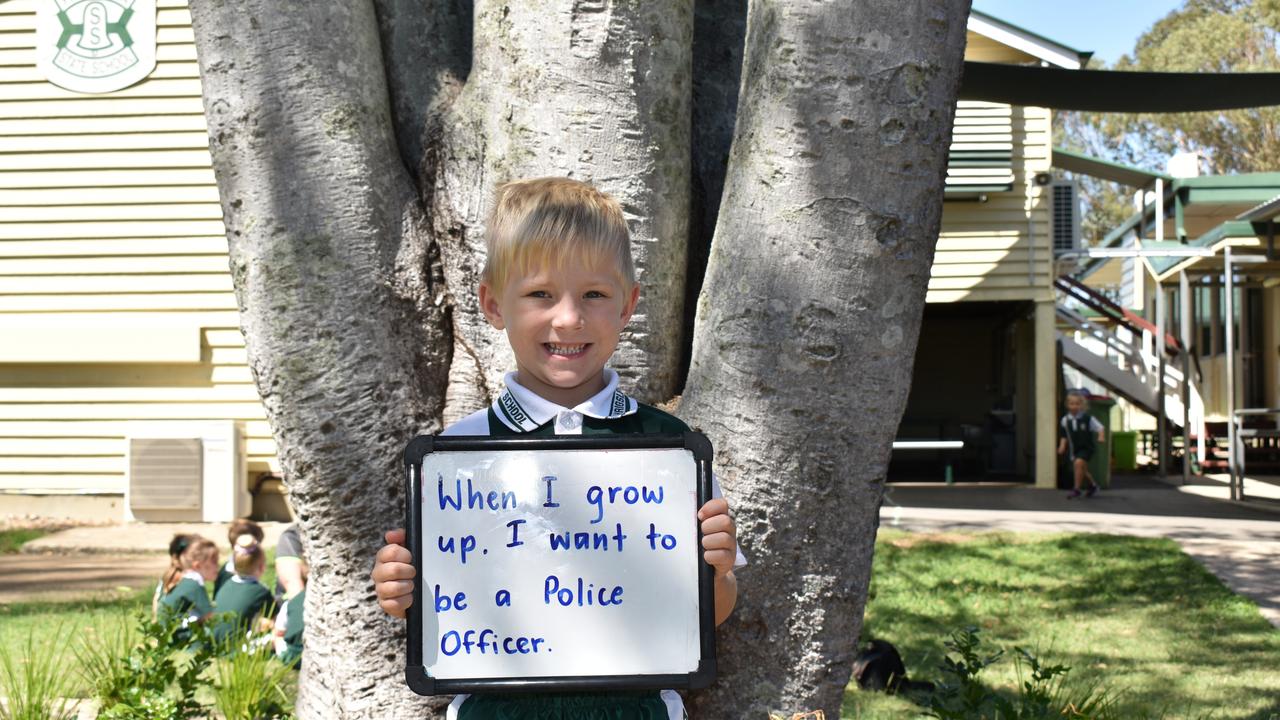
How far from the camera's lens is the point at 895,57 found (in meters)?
2.48

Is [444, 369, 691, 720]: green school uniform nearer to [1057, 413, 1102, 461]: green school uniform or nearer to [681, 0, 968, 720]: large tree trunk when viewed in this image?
[681, 0, 968, 720]: large tree trunk

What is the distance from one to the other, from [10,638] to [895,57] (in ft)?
20.7

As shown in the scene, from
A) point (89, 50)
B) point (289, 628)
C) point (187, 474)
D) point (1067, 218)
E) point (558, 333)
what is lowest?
point (289, 628)

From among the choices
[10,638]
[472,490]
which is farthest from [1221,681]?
[10,638]

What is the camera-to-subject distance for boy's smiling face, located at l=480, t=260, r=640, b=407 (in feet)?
6.99

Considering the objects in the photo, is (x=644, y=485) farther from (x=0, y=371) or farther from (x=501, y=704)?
(x=0, y=371)

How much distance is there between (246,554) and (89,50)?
8484 mm

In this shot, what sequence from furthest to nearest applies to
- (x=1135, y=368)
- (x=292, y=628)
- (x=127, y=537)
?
1. (x=1135, y=368)
2. (x=127, y=537)
3. (x=292, y=628)

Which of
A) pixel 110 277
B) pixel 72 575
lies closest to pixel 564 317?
pixel 72 575

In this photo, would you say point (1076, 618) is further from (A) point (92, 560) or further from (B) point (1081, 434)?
(B) point (1081, 434)

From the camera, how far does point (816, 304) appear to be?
2.48m

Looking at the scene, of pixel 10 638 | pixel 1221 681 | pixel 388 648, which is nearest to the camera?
pixel 388 648

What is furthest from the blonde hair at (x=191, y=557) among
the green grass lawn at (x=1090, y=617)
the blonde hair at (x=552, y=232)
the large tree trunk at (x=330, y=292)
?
the blonde hair at (x=552, y=232)

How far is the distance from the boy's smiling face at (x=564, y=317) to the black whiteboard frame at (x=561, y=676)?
0.13 m
